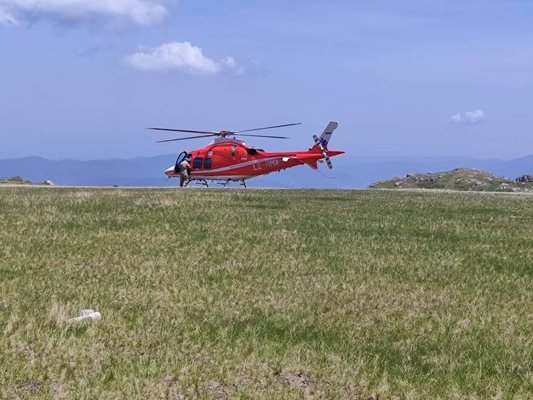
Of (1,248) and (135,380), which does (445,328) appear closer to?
(135,380)

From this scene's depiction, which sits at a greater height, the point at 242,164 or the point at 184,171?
the point at 242,164

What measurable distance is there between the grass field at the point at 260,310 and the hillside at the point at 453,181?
90088 mm

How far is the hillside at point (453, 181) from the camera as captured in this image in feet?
350

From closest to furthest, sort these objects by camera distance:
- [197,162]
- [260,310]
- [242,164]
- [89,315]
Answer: [89,315] < [260,310] < [197,162] < [242,164]

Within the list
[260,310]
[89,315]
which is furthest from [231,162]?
[89,315]

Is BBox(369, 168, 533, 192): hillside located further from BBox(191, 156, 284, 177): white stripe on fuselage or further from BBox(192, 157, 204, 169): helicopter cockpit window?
BBox(192, 157, 204, 169): helicopter cockpit window

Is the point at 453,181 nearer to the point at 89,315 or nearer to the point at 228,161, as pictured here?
the point at 228,161

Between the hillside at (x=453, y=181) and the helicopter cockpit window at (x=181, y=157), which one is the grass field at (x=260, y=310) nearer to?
the helicopter cockpit window at (x=181, y=157)

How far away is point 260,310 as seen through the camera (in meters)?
10.0

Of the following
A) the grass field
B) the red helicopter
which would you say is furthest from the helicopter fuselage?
the grass field

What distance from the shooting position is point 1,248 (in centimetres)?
1364

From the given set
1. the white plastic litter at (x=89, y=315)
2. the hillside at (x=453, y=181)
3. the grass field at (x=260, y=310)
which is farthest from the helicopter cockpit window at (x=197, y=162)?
the hillside at (x=453, y=181)

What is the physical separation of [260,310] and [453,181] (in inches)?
4206

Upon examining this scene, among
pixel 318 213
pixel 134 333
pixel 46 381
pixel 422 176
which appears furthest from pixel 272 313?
pixel 422 176
